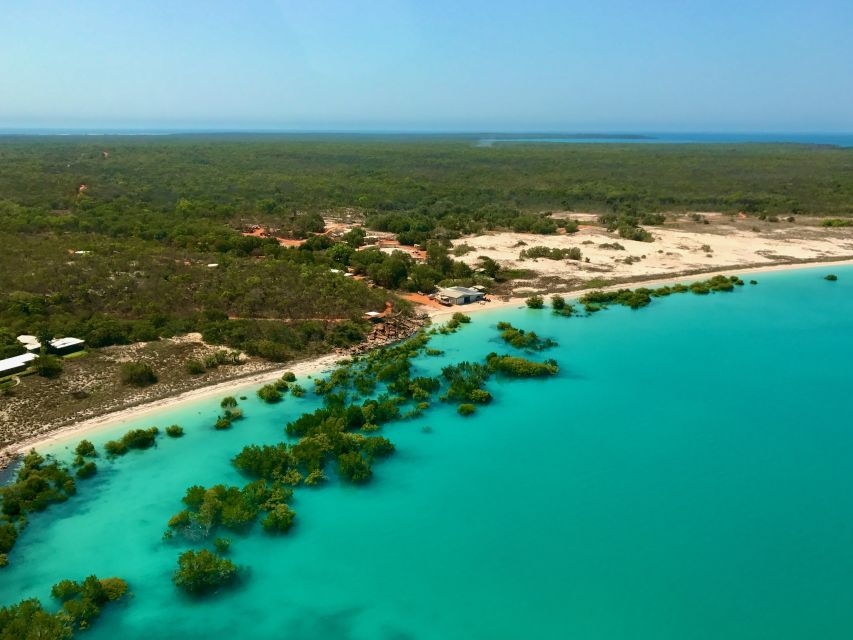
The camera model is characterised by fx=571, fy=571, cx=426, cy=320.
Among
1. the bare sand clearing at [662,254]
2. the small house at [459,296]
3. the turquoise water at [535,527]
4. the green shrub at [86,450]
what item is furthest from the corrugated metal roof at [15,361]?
the small house at [459,296]

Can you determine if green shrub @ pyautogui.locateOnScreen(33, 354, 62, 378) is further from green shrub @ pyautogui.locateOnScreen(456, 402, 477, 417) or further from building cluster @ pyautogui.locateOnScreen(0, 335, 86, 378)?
green shrub @ pyautogui.locateOnScreen(456, 402, 477, 417)

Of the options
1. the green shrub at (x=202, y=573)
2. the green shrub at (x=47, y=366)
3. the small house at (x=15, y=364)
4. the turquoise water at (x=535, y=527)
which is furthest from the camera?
the green shrub at (x=47, y=366)

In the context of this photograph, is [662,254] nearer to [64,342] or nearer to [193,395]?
[193,395]

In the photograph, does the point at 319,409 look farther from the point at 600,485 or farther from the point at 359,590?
the point at 600,485

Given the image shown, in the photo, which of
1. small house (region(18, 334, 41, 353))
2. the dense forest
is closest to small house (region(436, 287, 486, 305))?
the dense forest

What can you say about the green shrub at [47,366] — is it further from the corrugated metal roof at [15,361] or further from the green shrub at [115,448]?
the green shrub at [115,448]

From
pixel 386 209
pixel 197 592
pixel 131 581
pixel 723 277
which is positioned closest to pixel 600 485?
pixel 197 592
